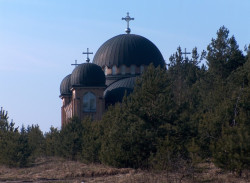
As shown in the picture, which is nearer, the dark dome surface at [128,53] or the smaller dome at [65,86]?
the dark dome surface at [128,53]

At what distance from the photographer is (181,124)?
23516 mm

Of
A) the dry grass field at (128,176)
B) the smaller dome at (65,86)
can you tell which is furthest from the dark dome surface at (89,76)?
the dry grass field at (128,176)

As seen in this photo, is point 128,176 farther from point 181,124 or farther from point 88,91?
point 88,91

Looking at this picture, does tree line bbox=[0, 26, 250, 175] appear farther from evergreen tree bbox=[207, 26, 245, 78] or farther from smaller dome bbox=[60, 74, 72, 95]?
smaller dome bbox=[60, 74, 72, 95]

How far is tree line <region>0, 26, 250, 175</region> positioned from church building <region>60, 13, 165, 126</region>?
56.4ft

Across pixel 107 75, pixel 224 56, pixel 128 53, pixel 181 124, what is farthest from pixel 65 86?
pixel 181 124

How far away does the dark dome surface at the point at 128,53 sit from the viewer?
55.7m

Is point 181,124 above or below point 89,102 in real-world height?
below

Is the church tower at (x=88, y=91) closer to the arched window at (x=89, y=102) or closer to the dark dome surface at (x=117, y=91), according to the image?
the arched window at (x=89, y=102)

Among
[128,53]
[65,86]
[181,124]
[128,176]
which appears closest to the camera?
[128,176]

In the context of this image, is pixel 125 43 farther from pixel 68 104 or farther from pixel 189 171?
pixel 189 171

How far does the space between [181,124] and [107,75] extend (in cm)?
3308

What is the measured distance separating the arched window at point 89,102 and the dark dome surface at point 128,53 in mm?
6042

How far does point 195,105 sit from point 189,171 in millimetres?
8045
